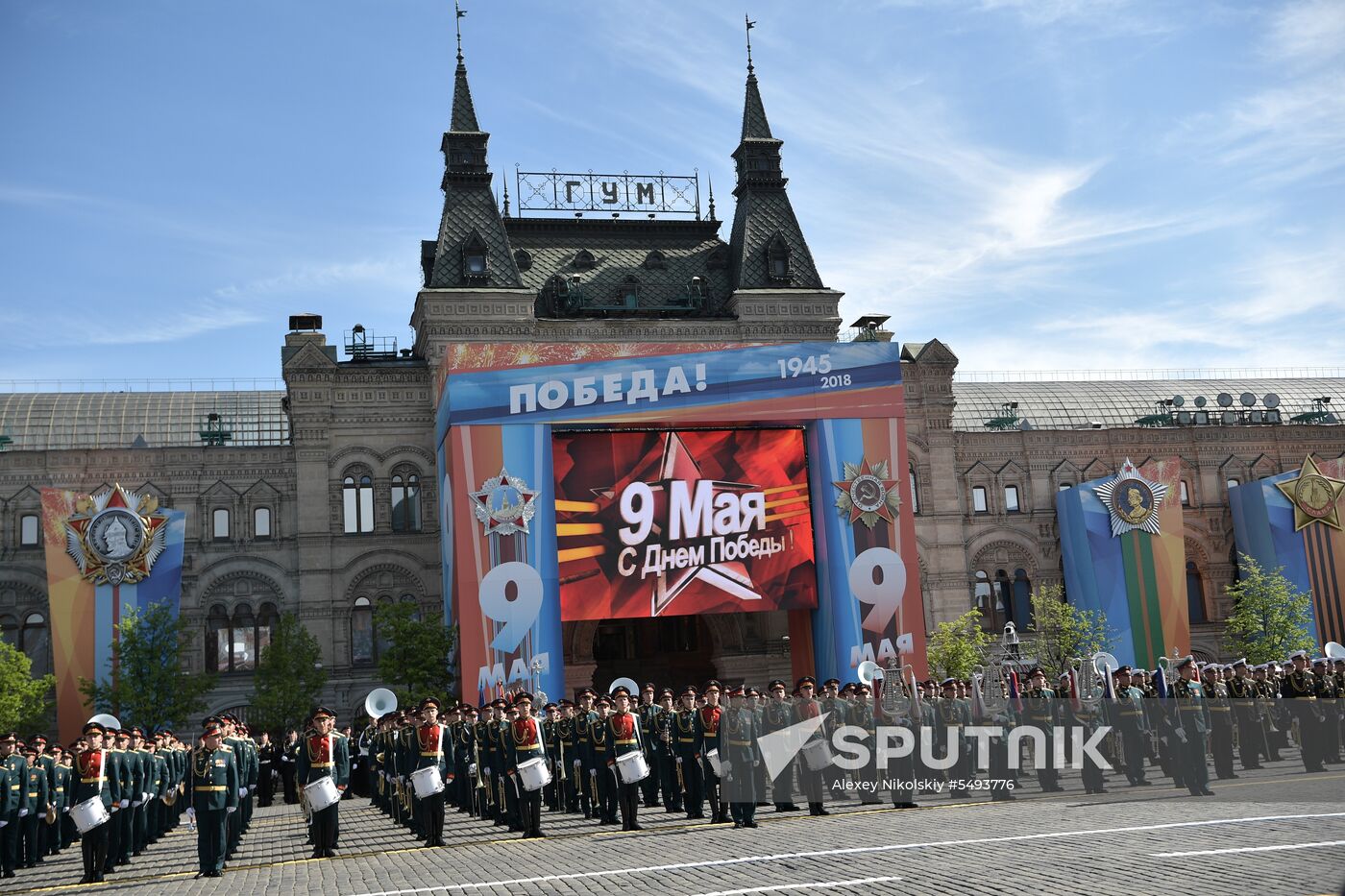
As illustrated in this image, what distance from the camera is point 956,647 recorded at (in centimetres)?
4753

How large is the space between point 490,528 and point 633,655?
12.0m

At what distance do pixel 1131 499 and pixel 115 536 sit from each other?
38.2 metres

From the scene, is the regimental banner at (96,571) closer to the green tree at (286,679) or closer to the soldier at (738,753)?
the green tree at (286,679)

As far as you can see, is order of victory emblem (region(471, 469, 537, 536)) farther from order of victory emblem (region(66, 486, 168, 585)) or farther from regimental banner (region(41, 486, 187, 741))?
order of victory emblem (region(66, 486, 168, 585))

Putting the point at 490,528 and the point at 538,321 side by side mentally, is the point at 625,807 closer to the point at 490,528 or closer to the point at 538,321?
the point at 490,528

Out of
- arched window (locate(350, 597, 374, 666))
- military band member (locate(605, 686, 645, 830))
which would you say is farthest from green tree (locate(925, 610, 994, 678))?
military band member (locate(605, 686, 645, 830))

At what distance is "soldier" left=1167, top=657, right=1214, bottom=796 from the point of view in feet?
72.7

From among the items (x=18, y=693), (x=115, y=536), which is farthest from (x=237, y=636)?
(x=18, y=693)

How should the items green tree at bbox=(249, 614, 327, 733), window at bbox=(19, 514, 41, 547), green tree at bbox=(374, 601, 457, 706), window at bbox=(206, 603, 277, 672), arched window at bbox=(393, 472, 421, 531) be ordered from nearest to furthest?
1. green tree at bbox=(374, 601, 457, 706)
2. green tree at bbox=(249, 614, 327, 733)
3. window at bbox=(19, 514, 41, 547)
4. window at bbox=(206, 603, 277, 672)
5. arched window at bbox=(393, 472, 421, 531)

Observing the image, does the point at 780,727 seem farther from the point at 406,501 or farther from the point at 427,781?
the point at 406,501

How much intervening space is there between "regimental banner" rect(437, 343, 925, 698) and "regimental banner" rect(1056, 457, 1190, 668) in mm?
11038

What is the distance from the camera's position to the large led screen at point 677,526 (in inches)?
1697

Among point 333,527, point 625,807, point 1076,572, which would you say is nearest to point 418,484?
point 333,527

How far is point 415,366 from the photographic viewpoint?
1983 inches
